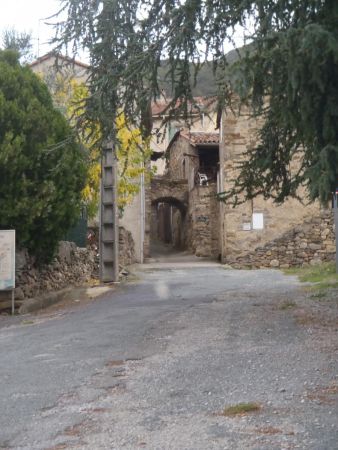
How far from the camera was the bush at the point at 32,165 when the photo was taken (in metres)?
11.4

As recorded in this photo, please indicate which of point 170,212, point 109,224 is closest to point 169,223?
point 170,212

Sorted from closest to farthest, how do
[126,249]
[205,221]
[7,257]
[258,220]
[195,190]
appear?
[7,257]
[258,220]
[126,249]
[205,221]
[195,190]

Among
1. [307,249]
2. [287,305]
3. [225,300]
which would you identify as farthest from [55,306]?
[307,249]

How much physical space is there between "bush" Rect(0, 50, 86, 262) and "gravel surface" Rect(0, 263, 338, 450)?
2.54 meters

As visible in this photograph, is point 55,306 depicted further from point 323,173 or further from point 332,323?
point 323,173

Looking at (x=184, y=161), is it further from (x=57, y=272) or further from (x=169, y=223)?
(x=57, y=272)

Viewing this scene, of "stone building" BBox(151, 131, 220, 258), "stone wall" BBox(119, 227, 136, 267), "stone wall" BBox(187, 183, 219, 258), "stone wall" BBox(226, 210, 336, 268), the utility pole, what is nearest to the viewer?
the utility pole

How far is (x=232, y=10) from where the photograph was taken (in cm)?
702

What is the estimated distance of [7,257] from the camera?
11.1 meters

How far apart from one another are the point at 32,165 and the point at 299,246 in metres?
13.3

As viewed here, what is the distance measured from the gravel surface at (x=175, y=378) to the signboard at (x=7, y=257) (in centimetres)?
138

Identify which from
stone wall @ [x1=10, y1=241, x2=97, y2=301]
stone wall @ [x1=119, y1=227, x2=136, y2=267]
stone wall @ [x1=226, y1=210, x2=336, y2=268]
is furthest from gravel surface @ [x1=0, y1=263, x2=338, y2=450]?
stone wall @ [x1=226, y1=210, x2=336, y2=268]

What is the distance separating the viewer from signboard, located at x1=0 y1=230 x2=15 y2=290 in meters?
11.1

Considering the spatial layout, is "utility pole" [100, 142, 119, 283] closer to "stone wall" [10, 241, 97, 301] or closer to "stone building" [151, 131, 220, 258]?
"stone wall" [10, 241, 97, 301]
